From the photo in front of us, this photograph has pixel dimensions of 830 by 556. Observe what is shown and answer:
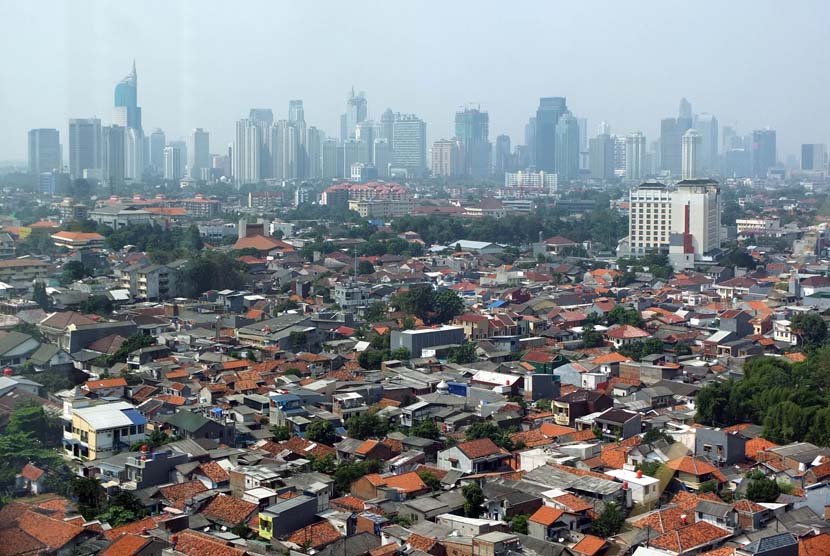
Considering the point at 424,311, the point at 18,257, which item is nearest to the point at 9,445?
the point at 424,311

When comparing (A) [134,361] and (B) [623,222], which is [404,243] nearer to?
(B) [623,222]

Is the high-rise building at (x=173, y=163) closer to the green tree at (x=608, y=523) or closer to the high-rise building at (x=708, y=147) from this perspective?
the high-rise building at (x=708, y=147)

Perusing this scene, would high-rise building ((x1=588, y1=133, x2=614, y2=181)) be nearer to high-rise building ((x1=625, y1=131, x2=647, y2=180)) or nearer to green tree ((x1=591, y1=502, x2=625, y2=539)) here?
high-rise building ((x1=625, y1=131, x2=647, y2=180))

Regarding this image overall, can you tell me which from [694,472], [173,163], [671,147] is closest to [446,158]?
[173,163]

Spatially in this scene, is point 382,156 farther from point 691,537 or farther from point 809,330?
point 691,537

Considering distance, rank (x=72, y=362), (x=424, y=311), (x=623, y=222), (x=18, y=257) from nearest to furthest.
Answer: (x=72, y=362), (x=424, y=311), (x=18, y=257), (x=623, y=222)

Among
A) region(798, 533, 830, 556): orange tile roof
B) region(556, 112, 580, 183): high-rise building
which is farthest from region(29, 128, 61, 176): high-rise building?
region(556, 112, 580, 183): high-rise building
